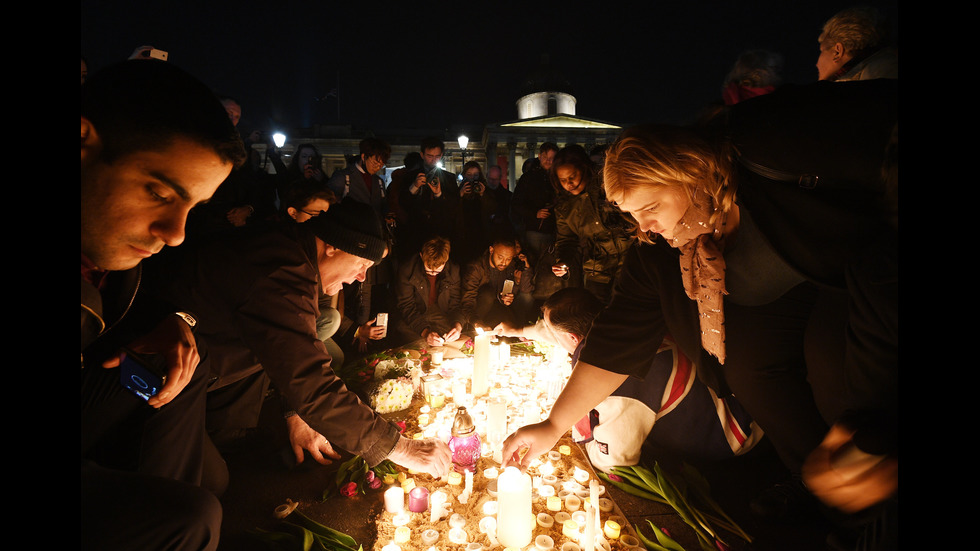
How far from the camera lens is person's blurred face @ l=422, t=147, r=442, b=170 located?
6246 millimetres

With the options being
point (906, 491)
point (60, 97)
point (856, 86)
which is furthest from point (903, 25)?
point (60, 97)

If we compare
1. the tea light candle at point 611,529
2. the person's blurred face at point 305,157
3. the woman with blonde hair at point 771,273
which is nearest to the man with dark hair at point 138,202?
the woman with blonde hair at point 771,273

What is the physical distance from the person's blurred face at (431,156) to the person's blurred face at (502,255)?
2.12 meters

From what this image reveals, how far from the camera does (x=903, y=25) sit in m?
0.91

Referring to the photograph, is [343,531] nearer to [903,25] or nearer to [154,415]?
[154,415]

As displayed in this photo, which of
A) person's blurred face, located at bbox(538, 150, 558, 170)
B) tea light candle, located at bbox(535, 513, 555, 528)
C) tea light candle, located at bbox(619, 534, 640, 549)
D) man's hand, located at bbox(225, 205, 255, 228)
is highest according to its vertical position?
person's blurred face, located at bbox(538, 150, 558, 170)

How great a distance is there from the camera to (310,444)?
2471 mm

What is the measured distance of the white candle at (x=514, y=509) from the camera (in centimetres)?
162

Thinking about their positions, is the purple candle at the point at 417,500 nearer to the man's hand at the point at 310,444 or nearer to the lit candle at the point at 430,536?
the lit candle at the point at 430,536

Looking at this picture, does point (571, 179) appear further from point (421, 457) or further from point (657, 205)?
point (421, 457)

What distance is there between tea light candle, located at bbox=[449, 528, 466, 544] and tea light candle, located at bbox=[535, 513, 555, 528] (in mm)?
345

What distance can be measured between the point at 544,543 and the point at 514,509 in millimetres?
217

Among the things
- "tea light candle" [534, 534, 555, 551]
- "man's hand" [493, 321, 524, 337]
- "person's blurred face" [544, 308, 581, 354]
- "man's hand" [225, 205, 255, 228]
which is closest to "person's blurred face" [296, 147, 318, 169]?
"man's hand" [225, 205, 255, 228]

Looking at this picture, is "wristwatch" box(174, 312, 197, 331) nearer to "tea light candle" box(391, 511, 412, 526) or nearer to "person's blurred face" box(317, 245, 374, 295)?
"person's blurred face" box(317, 245, 374, 295)
